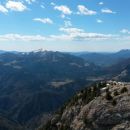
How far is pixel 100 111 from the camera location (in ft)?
238

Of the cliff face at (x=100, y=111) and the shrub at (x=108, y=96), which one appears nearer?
the cliff face at (x=100, y=111)

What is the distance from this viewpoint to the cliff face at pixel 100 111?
67625 mm

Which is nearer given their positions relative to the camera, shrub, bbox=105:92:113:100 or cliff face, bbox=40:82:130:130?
cliff face, bbox=40:82:130:130

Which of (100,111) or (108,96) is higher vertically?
(108,96)

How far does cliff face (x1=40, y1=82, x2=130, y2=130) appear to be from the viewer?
67625 mm

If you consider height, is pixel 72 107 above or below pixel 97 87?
below

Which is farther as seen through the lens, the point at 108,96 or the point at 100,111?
the point at 108,96

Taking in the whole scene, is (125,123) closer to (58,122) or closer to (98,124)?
(98,124)

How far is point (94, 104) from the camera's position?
3024 inches

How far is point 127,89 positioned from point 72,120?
54.0ft

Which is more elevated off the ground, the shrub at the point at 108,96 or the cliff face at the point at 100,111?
the shrub at the point at 108,96

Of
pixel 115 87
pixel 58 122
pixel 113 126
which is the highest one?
pixel 115 87

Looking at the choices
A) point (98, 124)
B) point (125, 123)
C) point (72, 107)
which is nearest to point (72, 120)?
point (72, 107)

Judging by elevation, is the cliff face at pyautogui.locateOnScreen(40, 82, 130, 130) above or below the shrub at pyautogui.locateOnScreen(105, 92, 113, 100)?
below
